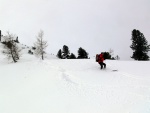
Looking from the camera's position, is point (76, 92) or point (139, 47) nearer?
point (76, 92)

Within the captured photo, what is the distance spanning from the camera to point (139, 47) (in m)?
52.7

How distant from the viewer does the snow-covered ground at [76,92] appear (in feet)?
48.4

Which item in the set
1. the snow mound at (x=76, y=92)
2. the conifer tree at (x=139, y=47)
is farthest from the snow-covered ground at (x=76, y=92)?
the conifer tree at (x=139, y=47)

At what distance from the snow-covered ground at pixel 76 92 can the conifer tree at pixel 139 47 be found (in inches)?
1193

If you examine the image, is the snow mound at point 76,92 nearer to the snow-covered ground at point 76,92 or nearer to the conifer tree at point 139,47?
the snow-covered ground at point 76,92

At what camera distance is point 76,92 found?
1756cm

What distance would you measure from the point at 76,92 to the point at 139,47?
1547 inches

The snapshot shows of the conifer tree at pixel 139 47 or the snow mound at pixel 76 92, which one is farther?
the conifer tree at pixel 139 47

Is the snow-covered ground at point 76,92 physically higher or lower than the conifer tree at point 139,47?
lower

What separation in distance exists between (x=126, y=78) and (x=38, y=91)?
927cm

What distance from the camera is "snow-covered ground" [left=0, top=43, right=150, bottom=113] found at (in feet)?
48.4

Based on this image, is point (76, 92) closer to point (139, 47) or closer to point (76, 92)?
point (76, 92)

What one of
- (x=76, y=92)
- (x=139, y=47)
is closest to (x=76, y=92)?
(x=76, y=92)

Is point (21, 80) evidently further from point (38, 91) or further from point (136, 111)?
point (136, 111)
